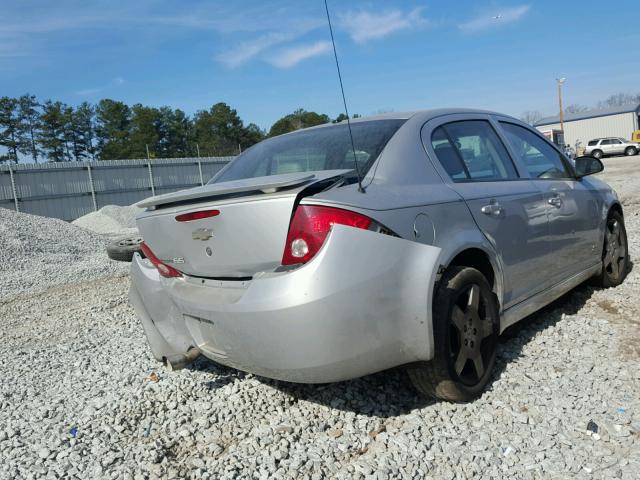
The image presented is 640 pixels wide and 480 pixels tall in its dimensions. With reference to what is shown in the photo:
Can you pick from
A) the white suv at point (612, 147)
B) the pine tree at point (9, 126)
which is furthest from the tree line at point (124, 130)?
the white suv at point (612, 147)

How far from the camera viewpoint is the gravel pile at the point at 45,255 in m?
8.51

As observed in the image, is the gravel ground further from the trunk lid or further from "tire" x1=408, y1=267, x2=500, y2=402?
the trunk lid

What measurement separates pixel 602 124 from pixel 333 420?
2742 inches

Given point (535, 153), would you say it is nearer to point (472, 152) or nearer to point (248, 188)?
point (472, 152)

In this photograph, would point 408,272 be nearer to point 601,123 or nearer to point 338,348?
point 338,348

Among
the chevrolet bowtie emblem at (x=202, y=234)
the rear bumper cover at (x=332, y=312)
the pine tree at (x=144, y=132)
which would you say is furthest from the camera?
the pine tree at (x=144, y=132)

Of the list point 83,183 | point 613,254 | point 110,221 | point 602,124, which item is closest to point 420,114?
point 613,254

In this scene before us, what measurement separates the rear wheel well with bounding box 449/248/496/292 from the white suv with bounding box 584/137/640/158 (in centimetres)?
4144

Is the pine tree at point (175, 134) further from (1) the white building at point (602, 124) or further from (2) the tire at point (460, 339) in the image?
(2) the tire at point (460, 339)

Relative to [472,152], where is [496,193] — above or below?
below

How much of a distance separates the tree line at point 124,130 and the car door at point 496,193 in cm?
4725

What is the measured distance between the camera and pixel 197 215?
260 cm

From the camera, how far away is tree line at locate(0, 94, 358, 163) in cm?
5184

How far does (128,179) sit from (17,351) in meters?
19.1
